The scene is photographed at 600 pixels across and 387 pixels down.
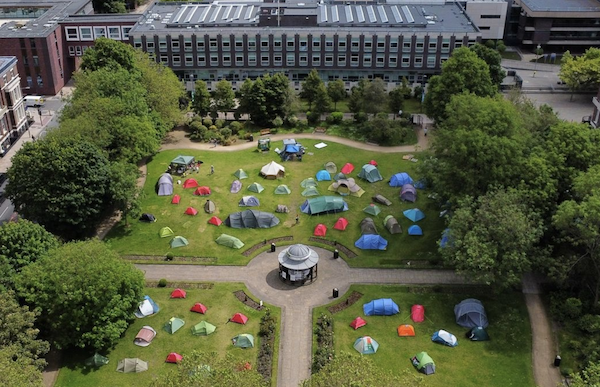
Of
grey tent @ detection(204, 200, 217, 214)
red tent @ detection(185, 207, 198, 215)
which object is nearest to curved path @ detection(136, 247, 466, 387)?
red tent @ detection(185, 207, 198, 215)

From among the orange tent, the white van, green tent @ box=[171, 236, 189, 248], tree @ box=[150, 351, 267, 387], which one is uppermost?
tree @ box=[150, 351, 267, 387]

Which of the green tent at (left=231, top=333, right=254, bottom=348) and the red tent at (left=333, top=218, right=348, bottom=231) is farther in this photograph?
the red tent at (left=333, top=218, right=348, bottom=231)

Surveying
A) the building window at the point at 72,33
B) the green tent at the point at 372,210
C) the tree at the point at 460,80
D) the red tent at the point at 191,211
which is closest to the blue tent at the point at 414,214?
the green tent at the point at 372,210

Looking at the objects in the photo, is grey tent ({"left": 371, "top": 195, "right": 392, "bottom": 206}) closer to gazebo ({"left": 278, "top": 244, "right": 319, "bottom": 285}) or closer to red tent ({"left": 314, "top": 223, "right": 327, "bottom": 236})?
red tent ({"left": 314, "top": 223, "right": 327, "bottom": 236})

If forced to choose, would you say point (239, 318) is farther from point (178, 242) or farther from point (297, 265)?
point (178, 242)

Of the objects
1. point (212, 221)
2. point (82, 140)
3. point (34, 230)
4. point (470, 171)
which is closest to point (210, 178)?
point (212, 221)

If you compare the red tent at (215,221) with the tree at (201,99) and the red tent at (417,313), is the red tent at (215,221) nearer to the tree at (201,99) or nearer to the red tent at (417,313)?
the red tent at (417,313)

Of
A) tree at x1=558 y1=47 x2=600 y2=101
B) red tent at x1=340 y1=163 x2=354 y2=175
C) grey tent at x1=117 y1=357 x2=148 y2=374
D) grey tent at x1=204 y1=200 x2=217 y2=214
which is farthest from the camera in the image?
tree at x1=558 y1=47 x2=600 y2=101
